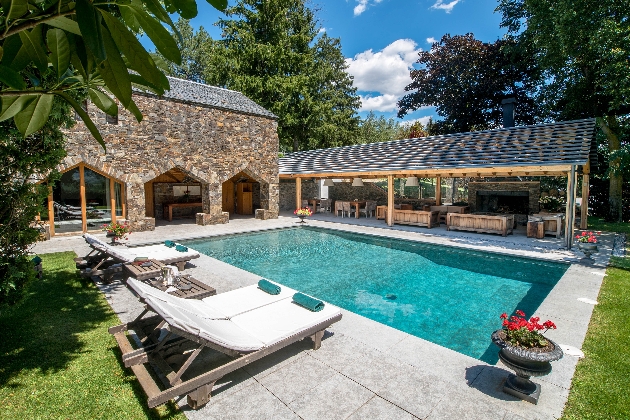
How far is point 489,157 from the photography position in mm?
13078

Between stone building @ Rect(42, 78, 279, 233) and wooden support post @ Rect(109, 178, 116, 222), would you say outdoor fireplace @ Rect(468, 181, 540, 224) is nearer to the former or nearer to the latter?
stone building @ Rect(42, 78, 279, 233)

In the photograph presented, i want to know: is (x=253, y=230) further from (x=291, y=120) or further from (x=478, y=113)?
(x=478, y=113)

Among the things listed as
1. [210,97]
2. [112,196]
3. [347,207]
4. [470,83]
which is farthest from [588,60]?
[112,196]

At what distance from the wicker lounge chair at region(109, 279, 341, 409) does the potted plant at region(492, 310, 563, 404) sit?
210cm

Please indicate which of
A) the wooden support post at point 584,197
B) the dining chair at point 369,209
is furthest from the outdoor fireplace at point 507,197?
the dining chair at point 369,209

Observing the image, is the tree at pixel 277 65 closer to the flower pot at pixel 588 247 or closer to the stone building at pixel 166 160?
the stone building at pixel 166 160

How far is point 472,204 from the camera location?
1919cm

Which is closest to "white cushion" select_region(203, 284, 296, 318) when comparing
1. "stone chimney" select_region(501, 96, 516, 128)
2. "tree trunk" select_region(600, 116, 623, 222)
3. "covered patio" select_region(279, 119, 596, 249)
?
"covered patio" select_region(279, 119, 596, 249)

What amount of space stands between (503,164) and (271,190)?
1184cm

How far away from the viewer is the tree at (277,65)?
28.0m

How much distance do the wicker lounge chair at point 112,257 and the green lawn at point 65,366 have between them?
0.91 metres

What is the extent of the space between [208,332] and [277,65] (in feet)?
95.4

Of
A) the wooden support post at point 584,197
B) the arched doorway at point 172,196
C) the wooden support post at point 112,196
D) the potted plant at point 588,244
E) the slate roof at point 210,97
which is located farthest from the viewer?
the arched doorway at point 172,196

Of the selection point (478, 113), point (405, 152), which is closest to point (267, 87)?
point (405, 152)
